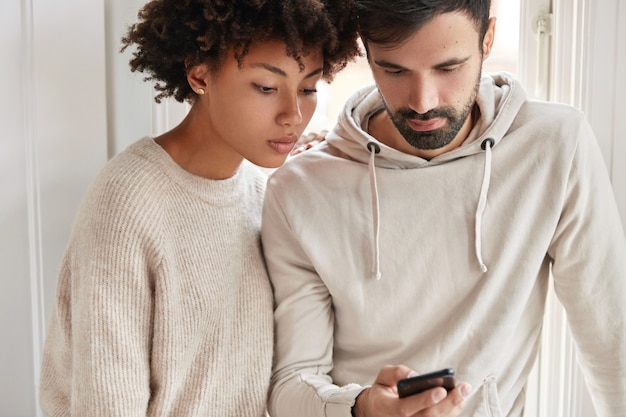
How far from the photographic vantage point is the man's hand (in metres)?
1.09

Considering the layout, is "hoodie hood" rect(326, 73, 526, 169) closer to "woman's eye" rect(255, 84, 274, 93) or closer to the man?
the man

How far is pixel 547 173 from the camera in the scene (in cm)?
138

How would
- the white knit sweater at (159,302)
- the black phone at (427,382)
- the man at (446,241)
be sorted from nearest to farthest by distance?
the black phone at (427,382), the white knit sweater at (159,302), the man at (446,241)

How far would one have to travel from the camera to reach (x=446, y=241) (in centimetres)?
142

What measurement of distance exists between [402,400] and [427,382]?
0.06m

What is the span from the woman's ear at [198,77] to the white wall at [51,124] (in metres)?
0.31

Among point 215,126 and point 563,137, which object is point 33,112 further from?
point 563,137

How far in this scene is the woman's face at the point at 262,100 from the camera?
1296 millimetres

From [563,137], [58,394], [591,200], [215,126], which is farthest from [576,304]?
[58,394]

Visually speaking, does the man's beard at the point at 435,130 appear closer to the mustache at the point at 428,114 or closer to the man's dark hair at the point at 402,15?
the mustache at the point at 428,114

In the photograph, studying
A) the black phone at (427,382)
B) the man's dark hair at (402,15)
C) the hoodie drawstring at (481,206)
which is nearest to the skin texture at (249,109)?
the man's dark hair at (402,15)

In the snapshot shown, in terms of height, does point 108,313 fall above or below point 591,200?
below

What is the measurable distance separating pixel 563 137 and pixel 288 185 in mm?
501

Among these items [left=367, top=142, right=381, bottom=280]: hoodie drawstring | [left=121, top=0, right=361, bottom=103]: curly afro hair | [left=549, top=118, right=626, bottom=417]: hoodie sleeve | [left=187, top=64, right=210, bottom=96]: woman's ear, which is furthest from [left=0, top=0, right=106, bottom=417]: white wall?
[left=549, top=118, right=626, bottom=417]: hoodie sleeve
